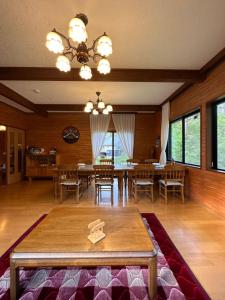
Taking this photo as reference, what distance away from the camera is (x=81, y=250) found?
1542mm

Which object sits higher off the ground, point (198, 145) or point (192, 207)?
point (198, 145)

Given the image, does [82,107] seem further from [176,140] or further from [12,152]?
[176,140]

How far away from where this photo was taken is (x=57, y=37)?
1904mm

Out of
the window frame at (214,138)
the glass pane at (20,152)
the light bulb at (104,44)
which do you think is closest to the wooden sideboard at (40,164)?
the glass pane at (20,152)

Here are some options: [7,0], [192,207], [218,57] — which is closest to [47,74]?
[7,0]

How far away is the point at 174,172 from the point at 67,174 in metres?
2.50

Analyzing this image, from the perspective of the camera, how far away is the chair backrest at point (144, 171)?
4.32 meters

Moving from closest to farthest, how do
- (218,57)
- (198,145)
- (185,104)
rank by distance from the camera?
1. (218,57)
2. (198,145)
3. (185,104)

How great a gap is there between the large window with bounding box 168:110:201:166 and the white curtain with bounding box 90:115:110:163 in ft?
8.68

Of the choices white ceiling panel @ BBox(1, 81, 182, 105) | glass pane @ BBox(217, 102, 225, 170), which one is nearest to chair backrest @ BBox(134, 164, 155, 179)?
glass pane @ BBox(217, 102, 225, 170)

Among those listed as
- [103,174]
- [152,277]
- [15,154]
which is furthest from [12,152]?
[152,277]

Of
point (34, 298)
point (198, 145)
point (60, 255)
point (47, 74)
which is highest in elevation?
point (47, 74)

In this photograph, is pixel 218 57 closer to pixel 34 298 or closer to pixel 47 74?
pixel 47 74

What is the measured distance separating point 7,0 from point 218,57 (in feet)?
10.0
